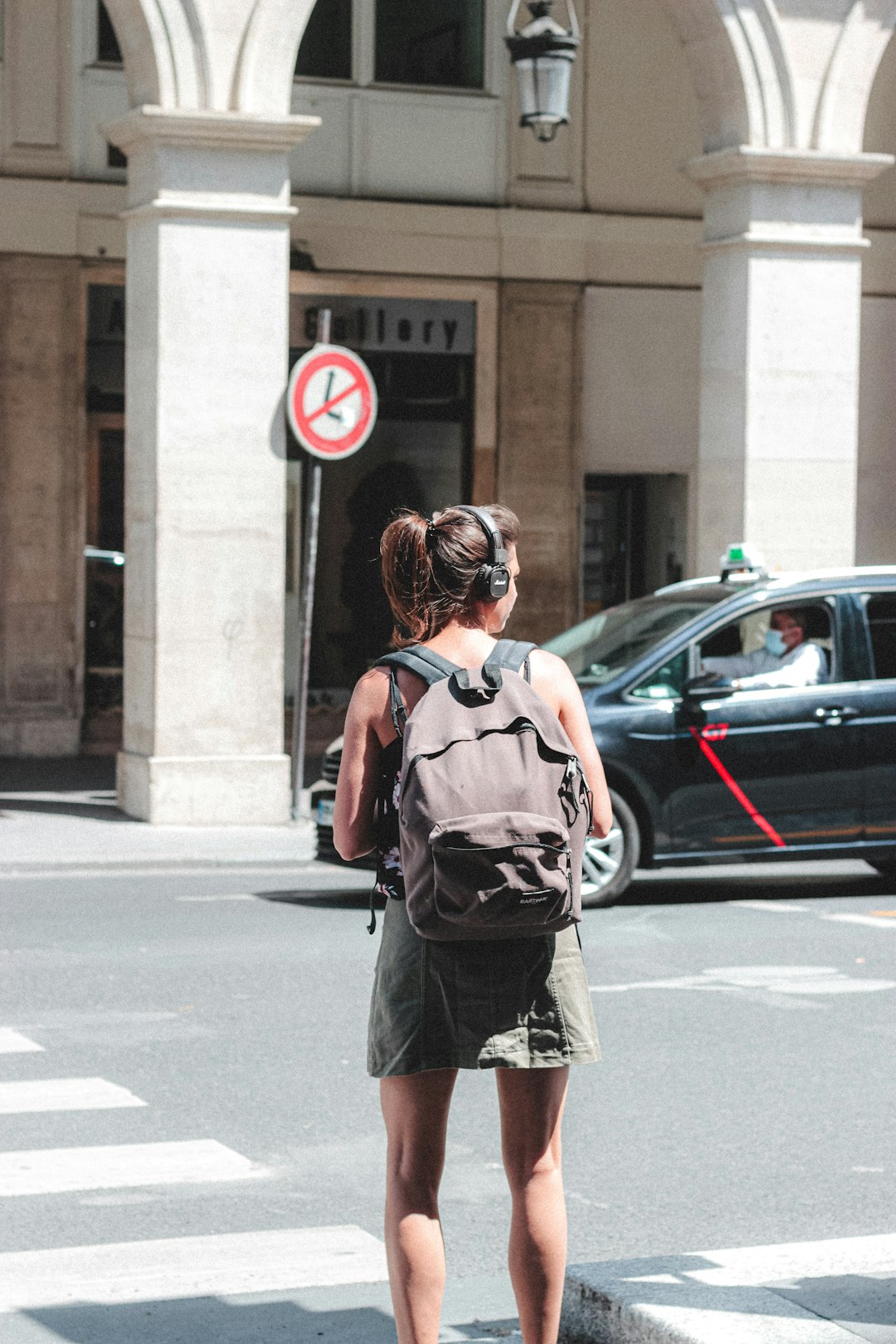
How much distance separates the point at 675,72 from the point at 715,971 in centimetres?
1276

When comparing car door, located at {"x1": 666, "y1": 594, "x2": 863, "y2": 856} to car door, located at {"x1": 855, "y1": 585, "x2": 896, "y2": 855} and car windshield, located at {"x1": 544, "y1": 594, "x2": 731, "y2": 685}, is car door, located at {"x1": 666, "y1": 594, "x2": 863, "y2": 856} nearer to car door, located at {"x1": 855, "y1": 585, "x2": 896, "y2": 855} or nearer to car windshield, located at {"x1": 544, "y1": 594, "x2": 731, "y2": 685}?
car door, located at {"x1": 855, "y1": 585, "x2": 896, "y2": 855}

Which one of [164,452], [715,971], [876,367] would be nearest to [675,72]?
[876,367]

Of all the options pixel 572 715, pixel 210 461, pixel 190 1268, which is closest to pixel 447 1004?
pixel 572 715

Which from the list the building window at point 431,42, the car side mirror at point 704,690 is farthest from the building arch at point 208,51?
the car side mirror at point 704,690

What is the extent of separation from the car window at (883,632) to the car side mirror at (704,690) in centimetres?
86

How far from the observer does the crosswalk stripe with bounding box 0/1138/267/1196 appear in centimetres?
622

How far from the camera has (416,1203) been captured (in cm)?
417

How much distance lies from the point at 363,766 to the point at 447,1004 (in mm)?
452

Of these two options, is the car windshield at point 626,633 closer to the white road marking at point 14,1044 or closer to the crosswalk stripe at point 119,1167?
the white road marking at point 14,1044

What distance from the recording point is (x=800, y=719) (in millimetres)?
12227

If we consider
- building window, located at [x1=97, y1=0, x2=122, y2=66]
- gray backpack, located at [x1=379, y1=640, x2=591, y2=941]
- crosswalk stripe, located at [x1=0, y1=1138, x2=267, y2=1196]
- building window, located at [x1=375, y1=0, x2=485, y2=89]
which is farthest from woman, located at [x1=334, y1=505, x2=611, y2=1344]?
building window, located at [x1=375, y1=0, x2=485, y2=89]

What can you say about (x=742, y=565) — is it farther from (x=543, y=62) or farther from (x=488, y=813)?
(x=488, y=813)

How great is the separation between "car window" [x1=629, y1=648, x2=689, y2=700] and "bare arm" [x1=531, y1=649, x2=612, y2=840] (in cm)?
794

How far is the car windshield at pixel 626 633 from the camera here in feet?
40.8
